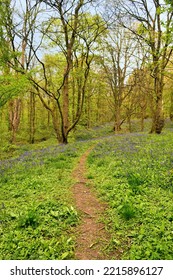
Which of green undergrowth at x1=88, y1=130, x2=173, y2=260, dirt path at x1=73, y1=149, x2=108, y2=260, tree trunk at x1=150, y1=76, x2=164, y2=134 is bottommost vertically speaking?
dirt path at x1=73, y1=149, x2=108, y2=260

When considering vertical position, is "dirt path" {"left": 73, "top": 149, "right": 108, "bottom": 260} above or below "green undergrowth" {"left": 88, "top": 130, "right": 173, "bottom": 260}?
below

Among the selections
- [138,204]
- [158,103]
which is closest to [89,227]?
[138,204]

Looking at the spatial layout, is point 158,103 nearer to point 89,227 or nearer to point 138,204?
point 138,204

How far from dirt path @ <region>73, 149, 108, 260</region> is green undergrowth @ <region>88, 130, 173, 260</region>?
191 mm

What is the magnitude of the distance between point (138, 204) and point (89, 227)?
4.35 feet

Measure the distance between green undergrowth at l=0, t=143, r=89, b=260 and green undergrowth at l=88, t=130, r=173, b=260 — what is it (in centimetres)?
90

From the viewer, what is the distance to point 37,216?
4676 mm

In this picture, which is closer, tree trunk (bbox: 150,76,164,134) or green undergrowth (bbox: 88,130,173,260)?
green undergrowth (bbox: 88,130,173,260)

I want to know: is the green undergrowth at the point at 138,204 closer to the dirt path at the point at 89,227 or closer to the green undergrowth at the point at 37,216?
the dirt path at the point at 89,227

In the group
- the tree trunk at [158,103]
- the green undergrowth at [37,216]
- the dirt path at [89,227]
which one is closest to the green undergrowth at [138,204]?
the dirt path at [89,227]

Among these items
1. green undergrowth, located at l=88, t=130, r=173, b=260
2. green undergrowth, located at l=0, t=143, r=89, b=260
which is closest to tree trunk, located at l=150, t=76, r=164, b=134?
green undergrowth, located at l=88, t=130, r=173, b=260

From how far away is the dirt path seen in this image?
12.6 ft

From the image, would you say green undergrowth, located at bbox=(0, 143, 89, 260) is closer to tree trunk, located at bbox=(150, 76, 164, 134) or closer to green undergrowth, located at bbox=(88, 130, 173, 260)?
green undergrowth, located at bbox=(88, 130, 173, 260)
